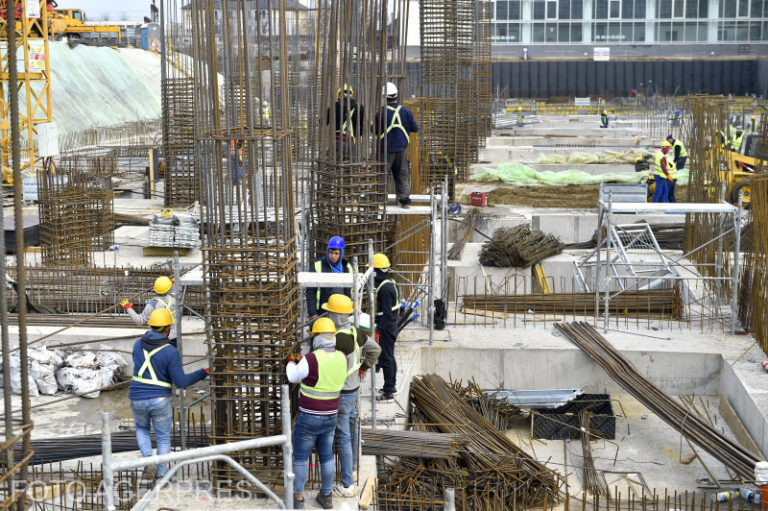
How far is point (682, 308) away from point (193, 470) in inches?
341

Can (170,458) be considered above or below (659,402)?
above

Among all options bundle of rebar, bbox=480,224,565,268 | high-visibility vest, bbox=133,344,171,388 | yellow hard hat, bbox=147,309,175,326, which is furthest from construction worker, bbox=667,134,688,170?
high-visibility vest, bbox=133,344,171,388

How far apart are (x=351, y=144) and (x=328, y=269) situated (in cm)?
204

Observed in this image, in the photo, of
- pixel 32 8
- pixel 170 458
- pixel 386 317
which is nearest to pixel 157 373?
pixel 170 458

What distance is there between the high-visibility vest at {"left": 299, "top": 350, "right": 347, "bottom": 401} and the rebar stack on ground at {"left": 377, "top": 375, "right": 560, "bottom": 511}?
1564 millimetres

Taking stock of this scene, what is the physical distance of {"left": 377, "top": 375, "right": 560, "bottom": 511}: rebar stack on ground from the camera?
8922 millimetres

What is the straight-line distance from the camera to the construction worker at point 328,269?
9.67 meters

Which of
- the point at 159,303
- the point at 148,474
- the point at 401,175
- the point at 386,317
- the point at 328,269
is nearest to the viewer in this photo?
the point at 148,474

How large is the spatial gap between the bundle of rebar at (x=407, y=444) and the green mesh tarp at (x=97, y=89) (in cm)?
3715

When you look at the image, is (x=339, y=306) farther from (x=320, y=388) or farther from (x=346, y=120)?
(x=346, y=120)

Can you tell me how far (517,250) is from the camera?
58.2 feet

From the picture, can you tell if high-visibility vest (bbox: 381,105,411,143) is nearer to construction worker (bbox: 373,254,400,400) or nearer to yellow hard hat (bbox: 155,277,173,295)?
construction worker (bbox: 373,254,400,400)

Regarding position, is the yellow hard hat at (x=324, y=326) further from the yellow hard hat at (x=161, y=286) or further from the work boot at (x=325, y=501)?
the yellow hard hat at (x=161, y=286)

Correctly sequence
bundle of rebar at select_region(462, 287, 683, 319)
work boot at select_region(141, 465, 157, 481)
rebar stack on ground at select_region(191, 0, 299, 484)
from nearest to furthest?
rebar stack on ground at select_region(191, 0, 299, 484) → work boot at select_region(141, 465, 157, 481) → bundle of rebar at select_region(462, 287, 683, 319)
